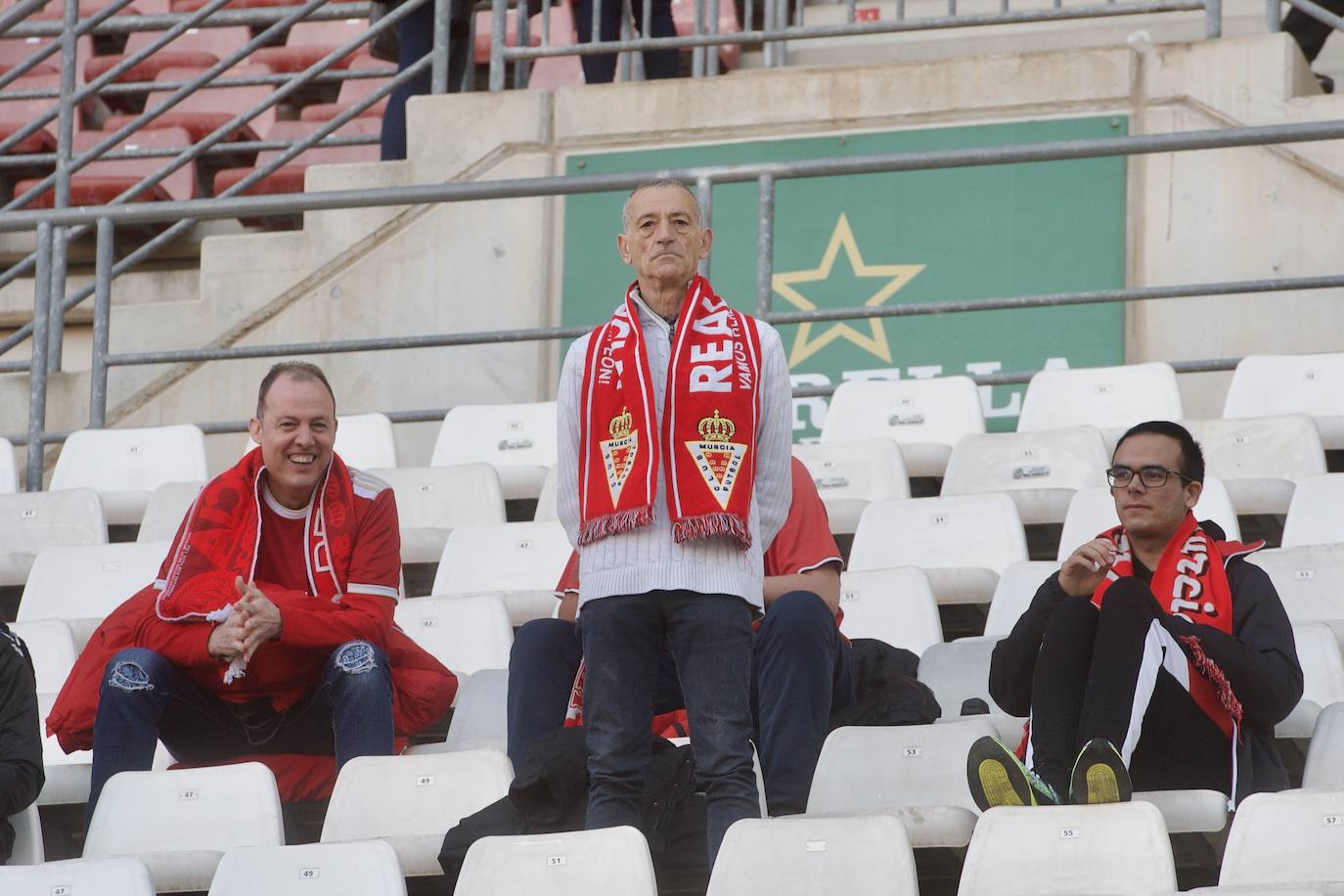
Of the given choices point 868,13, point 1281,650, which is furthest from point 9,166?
point 1281,650

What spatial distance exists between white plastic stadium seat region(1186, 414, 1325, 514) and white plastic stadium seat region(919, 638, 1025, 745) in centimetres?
100

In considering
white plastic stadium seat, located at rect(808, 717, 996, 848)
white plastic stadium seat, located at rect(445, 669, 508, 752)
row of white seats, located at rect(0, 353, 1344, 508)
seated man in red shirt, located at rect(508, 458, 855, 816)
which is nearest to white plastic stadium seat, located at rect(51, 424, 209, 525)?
row of white seats, located at rect(0, 353, 1344, 508)

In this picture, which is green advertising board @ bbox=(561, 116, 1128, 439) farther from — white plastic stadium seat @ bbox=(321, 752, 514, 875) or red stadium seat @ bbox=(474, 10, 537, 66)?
white plastic stadium seat @ bbox=(321, 752, 514, 875)

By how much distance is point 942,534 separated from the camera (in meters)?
4.77

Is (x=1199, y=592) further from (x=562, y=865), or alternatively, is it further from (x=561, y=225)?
(x=561, y=225)

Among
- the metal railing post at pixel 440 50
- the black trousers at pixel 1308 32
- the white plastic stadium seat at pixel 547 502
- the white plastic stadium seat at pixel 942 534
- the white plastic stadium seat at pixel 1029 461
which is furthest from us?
the metal railing post at pixel 440 50

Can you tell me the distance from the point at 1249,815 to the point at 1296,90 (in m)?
3.93

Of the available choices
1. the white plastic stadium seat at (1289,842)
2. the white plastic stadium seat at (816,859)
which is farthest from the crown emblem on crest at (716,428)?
the white plastic stadium seat at (1289,842)

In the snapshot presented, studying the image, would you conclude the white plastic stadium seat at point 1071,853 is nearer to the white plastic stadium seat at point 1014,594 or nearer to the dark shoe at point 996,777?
the dark shoe at point 996,777

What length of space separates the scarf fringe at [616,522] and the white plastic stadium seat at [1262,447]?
2023 mm

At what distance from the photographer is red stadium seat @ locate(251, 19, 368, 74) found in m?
8.97

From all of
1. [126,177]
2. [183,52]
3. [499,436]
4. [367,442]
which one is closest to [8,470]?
[367,442]

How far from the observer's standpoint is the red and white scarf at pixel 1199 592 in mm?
3543

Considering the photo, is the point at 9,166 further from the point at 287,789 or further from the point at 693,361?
the point at 693,361
